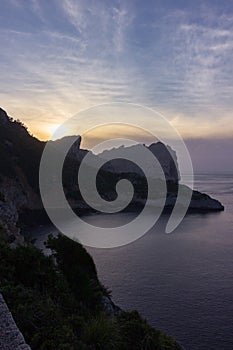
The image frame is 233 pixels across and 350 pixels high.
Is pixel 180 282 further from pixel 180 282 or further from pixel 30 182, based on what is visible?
pixel 30 182

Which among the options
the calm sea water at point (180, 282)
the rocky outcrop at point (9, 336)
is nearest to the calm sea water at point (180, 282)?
the calm sea water at point (180, 282)

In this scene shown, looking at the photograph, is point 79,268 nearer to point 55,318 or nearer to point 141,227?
point 55,318

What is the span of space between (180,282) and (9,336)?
137ft

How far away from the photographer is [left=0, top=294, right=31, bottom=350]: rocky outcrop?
10.2 m

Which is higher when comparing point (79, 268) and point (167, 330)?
point (79, 268)

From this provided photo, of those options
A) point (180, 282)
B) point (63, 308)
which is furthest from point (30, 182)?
point (63, 308)

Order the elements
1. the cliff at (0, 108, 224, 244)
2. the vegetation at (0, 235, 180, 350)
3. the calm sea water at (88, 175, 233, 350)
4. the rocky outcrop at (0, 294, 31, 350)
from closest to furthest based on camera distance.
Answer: the rocky outcrop at (0, 294, 31, 350), the vegetation at (0, 235, 180, 350), the calm sea water at (88, 175, 233, 350), the cliff at (0, 108, 224, 244)

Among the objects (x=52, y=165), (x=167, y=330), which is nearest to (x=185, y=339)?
(x=167, y=330)

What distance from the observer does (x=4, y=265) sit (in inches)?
810

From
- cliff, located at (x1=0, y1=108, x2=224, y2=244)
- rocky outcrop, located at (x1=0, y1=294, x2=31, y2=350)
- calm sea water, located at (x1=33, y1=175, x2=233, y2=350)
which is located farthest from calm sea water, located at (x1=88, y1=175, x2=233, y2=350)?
cliff, located at (x1=0, y1=108, x2=224, y2=244)

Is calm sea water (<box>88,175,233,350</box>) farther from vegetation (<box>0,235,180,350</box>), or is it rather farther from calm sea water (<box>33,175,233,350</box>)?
vegetation (<box>0,235,180,350</box>)

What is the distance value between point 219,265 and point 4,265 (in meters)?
44.7

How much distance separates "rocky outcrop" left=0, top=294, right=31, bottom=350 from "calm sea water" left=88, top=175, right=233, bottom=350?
86.6 feet

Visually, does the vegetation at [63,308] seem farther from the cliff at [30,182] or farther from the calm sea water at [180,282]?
the cliff at [30,182]
